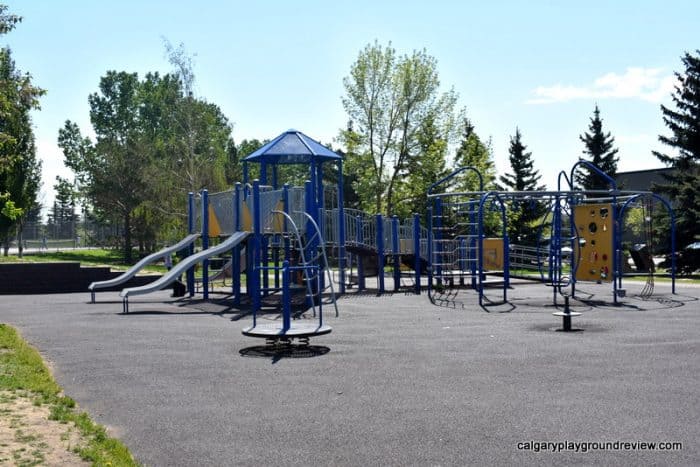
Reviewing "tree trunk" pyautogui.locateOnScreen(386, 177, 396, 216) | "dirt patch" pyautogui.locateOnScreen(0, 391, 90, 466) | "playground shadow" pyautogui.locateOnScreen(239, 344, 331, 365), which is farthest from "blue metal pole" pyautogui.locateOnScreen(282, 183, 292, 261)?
"tree trunk" pyautogui.locateOnScreen(386, 177, 396, 216)

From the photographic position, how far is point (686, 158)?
3741 cm

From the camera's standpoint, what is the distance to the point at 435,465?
5.46m

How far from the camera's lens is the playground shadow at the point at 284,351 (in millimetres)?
10453

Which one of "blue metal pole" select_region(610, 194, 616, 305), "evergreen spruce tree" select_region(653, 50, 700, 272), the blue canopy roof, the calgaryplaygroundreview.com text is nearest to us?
the calgaryplaygroundreview.com text

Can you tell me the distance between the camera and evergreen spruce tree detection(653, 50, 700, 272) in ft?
109

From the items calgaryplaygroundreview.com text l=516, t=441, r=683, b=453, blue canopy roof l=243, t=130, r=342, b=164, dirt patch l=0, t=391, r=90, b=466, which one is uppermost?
blue canopy roof l=243, t=130, r=342, b=164

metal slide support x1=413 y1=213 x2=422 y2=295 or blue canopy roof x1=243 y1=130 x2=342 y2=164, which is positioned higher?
blue canopy roof x1=243 y1=130 x2=342 y2=164

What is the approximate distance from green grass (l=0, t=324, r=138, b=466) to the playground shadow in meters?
2.86

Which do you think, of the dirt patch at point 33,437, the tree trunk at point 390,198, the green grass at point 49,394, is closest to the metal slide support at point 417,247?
the green grass at point 49,394

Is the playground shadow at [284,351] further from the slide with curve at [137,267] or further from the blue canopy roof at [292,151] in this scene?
the blue canopy roof at [292,151]

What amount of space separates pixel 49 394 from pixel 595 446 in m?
5.32

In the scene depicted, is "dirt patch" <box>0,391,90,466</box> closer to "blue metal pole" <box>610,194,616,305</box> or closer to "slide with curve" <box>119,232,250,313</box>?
"slide with curve" <box>119,232,250,313</box>

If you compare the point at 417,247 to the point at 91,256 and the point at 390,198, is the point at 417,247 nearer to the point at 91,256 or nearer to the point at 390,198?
the point at 390,198

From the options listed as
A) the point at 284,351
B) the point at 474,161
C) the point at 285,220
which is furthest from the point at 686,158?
the point at 284,351
